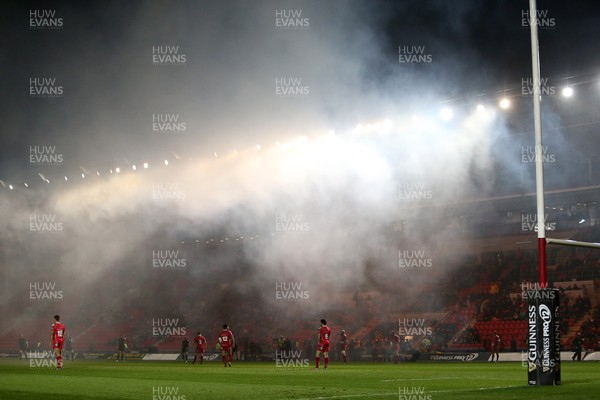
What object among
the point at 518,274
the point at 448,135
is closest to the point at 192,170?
the point at 448,135

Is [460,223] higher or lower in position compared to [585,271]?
higher

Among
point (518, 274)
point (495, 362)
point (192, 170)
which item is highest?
point (192, 170)

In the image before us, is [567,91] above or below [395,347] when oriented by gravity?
above

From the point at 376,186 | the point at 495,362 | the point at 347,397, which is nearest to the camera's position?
the point at 347,397

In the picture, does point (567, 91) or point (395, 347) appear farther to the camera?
point (567, 91)

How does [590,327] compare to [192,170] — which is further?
[192,170]

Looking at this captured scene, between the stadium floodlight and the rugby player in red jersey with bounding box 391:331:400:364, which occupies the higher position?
the stadium floodlight

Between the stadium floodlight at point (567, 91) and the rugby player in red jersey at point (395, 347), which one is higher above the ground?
the stadium floodlight at point (567, 91)

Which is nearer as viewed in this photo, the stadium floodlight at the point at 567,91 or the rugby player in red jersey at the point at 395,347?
the rugby player in red jersey at the point at 395,347

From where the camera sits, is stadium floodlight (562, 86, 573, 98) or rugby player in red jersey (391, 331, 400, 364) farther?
stadium floodlight (562, 86, 573, 98)

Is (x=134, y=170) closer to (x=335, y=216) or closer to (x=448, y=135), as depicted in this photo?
(x=335, y=216)

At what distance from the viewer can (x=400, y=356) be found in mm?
43062

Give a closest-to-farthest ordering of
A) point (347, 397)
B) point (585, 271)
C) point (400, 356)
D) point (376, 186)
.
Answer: point (347, 397) < point (400, 356) < point (585, 271) < point (376, 186)

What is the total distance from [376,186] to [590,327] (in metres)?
16.1
